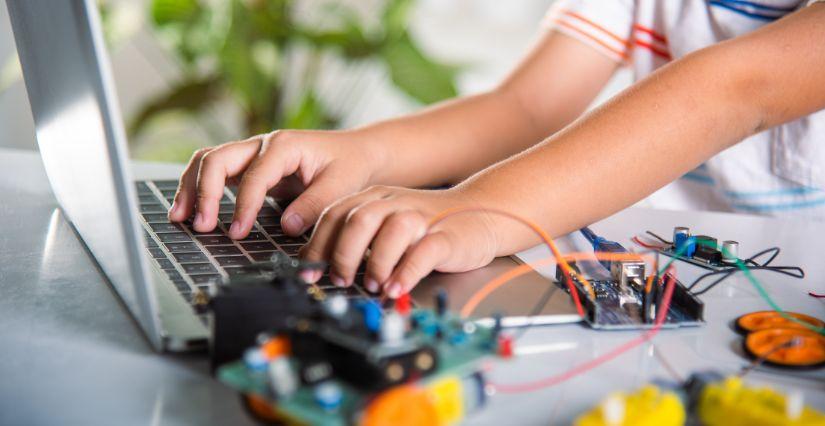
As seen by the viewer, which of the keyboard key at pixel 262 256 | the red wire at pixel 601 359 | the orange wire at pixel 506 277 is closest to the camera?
the red wire at pixel 601 359

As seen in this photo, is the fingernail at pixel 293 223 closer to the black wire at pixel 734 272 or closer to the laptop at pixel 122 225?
the laptop at pixel 122 225

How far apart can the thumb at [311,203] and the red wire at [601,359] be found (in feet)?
Answer: 1.03

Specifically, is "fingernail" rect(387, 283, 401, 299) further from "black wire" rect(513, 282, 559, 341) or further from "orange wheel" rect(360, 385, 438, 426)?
"orange wheel" rect(360, 385, 438, 426)

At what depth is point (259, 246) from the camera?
2.34 feet

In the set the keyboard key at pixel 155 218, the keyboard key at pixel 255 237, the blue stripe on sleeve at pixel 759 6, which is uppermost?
the blue stripe on sleeve at pixel 759 6

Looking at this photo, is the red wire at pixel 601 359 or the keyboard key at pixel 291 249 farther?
the keyboard key at pixel 291 249

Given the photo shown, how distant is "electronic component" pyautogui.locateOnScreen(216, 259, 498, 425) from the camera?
1.18 feet

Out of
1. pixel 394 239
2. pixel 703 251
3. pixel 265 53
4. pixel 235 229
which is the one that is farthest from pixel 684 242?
pixel 265 53

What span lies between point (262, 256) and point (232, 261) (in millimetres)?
30

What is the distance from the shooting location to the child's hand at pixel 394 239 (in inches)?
22.7

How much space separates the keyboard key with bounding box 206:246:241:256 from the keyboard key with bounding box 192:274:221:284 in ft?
0.20

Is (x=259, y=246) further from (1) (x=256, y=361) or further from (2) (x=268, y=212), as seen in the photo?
(1) (x=256, y=361)

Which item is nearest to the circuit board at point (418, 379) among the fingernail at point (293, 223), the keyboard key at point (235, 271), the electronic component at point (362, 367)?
the electronic component at point (362, 367)

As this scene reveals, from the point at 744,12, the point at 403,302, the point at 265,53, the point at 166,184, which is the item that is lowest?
the point at 265,53
